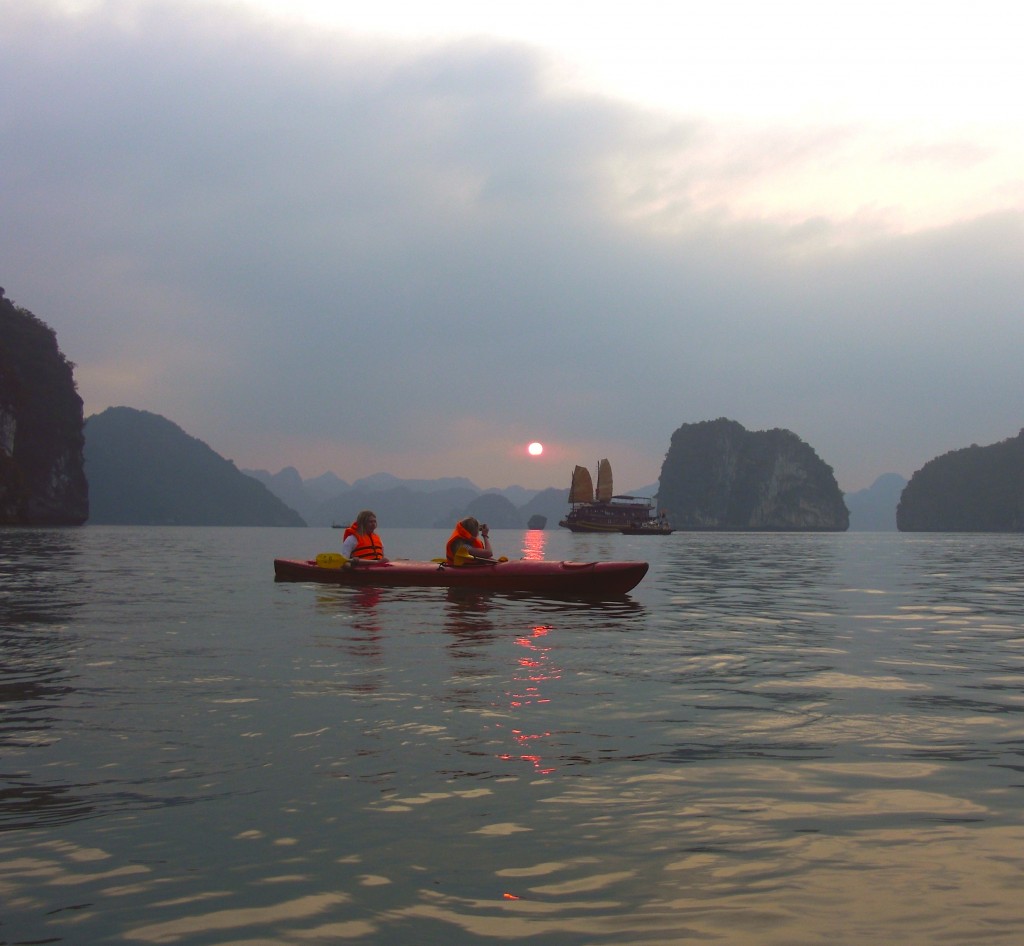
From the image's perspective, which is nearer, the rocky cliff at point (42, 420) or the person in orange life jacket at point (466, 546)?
the person in orange life jacket at point (466, 546)

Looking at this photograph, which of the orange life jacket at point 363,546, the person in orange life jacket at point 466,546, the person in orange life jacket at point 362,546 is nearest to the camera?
the person in orange life jacket at point 466,546

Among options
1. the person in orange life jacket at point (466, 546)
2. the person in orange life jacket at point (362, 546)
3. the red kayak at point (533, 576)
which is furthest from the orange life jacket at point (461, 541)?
the person in orange life jacket at point (362, 546)

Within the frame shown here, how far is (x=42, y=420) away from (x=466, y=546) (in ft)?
425

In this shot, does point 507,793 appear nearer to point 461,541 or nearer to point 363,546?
point 461,541

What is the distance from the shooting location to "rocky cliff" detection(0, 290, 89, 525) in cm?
12419

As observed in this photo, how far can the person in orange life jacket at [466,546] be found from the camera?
69.7 ft

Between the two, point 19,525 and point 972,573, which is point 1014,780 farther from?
point 19,525

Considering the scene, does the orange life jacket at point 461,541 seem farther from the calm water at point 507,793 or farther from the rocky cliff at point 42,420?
the rocky cliff at point 42,420

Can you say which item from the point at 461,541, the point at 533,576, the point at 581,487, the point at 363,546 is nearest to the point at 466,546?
the point at 461,541

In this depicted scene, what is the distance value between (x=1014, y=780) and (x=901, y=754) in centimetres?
87

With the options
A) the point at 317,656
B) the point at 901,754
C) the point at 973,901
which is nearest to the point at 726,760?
the point at 901,754

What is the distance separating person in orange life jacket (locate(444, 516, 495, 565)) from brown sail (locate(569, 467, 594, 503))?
147086 mm

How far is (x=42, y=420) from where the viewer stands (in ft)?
429

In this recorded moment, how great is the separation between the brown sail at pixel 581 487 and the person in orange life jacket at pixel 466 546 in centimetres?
14709
